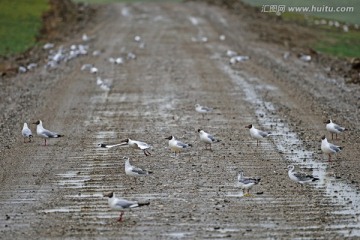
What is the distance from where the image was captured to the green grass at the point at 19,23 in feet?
128

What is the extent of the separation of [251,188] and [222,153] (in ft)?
9.93

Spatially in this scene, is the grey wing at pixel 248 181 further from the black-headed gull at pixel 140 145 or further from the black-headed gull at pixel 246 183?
the black-headed gull at pixel 140 145

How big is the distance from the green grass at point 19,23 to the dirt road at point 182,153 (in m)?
6.97

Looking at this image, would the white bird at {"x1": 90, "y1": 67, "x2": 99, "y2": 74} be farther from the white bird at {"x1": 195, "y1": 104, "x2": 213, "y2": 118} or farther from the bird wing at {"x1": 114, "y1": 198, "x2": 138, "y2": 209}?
the bird wing at {"x1": 114, "y1": 198, "x2": 138, "y2": 209}

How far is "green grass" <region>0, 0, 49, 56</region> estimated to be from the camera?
39.0 meters

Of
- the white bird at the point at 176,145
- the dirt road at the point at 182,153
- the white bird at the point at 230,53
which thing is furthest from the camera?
the white bird at the point at 230,53

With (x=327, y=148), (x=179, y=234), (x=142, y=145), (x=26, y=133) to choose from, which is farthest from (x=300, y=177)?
(x=26, y=133)

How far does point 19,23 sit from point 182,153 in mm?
32093

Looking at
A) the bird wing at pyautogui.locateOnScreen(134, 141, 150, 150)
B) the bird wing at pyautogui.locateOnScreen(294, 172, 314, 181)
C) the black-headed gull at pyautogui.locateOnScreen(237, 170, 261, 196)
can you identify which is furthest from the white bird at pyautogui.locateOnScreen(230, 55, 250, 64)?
the black-headed gull at pyautogui.locateOnScreen(237, 170, 261, 196)

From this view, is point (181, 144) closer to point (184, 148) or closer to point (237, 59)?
point (184, 148)

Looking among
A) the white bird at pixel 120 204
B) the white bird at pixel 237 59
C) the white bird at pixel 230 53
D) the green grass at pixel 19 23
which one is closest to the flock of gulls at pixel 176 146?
the white bird at pixel 120 204

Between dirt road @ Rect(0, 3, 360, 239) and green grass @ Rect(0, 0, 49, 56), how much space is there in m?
6.97

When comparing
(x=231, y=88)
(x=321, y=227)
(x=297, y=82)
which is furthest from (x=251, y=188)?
(x=297, y=82)

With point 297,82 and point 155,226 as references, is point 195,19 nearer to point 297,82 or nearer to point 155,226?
point 297,82
